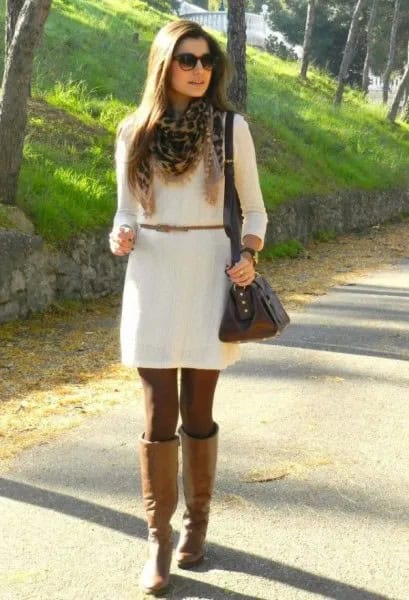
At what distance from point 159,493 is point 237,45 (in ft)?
44.5

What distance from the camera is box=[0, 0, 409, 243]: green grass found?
9.96 metres

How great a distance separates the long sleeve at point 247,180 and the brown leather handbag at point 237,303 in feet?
0.12

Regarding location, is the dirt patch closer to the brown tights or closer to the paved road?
the paved road

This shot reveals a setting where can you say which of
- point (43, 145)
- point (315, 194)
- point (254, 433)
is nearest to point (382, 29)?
point (315, 194)

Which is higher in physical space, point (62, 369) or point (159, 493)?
point (159, 493)

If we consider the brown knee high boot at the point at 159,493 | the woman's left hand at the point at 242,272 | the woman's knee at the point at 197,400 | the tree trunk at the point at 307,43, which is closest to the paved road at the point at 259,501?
the brown knee high boot at the point at 159,493

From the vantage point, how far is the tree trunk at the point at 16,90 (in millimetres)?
8750

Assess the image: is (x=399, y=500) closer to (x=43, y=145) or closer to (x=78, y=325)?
(x=78, y=325)

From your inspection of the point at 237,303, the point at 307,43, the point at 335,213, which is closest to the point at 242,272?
the point at 237,303

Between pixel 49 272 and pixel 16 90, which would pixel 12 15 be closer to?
pixel 16 90

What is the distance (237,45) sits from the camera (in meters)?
16.1

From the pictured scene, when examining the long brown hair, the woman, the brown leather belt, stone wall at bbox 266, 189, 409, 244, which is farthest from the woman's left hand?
stone wall at bbox 266, 189, 409, 244

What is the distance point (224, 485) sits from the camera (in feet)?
15.1

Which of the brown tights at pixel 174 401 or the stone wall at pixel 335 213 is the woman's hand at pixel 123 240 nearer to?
the brown tights at pixel 174 401
